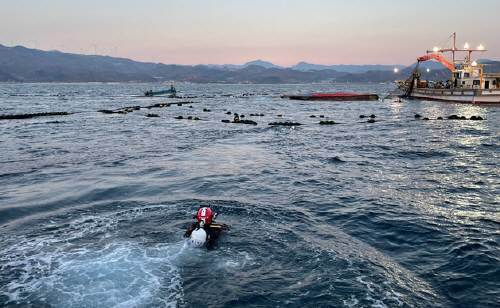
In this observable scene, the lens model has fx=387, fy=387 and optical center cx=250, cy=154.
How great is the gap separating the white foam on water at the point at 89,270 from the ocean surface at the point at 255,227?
0.06 metres

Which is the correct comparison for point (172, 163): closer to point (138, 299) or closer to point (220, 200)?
point (220, 200)

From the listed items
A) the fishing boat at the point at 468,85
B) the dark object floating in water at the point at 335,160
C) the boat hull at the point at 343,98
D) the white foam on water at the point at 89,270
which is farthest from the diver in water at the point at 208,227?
the boat hull at the point at 343,98

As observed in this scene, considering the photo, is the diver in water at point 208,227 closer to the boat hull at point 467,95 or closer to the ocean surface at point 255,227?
the ocean surface at point 255,227

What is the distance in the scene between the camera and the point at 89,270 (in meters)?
12.9

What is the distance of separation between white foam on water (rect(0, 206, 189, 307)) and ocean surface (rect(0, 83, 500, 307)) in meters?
0.06

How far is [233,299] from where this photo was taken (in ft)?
36.2

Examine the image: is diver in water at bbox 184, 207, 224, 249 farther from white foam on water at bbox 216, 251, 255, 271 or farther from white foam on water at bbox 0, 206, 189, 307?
white foam on water at bbox 216, 251, 255, 271

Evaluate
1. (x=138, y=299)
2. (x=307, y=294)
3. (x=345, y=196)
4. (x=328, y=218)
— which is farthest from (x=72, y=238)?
(x=345, y=196)

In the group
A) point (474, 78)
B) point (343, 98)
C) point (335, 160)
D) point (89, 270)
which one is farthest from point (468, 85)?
point (89, 270)

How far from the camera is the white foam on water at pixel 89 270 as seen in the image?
1127 cm

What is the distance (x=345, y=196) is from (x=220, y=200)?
682 cm

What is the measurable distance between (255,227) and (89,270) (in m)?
6.69

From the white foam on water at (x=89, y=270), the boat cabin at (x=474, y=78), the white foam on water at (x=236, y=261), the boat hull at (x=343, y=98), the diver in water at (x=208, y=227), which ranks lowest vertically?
the white foam on water at (x=89, y=270)

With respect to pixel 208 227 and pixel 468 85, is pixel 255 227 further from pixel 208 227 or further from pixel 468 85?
pixel 468 85
